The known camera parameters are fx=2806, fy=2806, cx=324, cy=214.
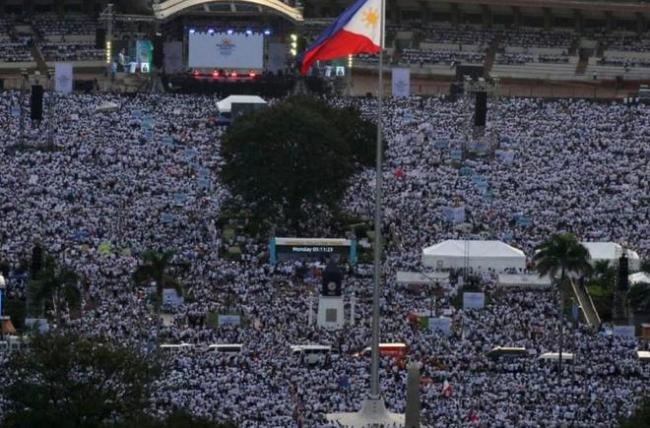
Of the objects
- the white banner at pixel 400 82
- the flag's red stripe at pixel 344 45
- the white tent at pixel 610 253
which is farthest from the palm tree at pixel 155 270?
the white banner at pixel 400 82

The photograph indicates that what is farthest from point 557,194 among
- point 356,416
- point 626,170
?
point 356,416

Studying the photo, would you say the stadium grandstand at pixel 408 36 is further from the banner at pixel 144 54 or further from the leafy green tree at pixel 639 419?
the leafy green tree at pixel 639 419

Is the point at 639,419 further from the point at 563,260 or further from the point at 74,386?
the point at 563,260

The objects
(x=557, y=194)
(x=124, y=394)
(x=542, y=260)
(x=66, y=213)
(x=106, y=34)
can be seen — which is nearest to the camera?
(x=124, y=394)

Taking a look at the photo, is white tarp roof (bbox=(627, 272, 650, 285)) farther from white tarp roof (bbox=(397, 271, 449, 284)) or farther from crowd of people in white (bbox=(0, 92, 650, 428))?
white tarp roof (bbox=(397, 271, 449, 284))

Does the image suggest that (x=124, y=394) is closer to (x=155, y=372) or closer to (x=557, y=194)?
(x=155, y=372)

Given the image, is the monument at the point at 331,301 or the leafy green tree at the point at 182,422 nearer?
the leafy green tree at the point at 182,422
